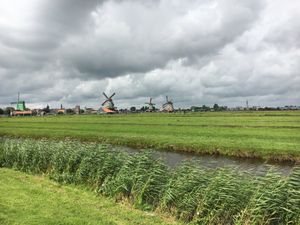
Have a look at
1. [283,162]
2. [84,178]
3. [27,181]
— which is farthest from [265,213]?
[283,162]

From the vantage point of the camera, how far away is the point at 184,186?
13461mm

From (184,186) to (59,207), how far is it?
16.1 ft

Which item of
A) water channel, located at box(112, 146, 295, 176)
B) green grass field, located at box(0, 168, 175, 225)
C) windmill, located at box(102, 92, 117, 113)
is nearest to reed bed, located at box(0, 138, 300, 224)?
green grass field, located at box(0, 168, 175, 225)

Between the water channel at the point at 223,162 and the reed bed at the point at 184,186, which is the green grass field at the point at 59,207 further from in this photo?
the water channel at the point at 223,162

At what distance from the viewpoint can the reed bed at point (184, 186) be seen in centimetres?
1152

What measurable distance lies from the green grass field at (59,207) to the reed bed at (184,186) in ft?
3.93

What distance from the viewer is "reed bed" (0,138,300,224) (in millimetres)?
11523

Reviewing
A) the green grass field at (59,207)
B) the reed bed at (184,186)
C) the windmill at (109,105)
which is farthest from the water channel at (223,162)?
the windmill at (109,105)

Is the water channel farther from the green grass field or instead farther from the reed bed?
the green grass field

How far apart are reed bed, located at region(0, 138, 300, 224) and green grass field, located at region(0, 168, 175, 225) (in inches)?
47.2

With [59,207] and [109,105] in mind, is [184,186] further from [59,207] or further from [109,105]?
[109,105]

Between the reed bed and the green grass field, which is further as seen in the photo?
the reed bed

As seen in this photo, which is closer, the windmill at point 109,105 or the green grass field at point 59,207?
the green grass field at point 59,207

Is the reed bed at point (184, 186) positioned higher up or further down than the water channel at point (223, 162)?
higher up
